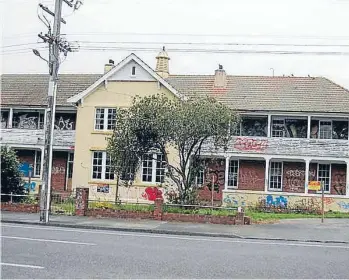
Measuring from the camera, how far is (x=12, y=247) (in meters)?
12.5

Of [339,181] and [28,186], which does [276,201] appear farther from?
[28,186]

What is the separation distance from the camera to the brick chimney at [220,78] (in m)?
33.8

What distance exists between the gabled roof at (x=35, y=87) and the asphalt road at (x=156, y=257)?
1926 centimetres

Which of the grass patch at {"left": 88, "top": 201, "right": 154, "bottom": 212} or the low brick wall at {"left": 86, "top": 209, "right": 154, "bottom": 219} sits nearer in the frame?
the low brick wall at {"left": 86, "top": 209, "right": 154, "bottom": 219}

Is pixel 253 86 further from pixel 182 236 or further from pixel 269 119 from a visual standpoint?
pixel 182 236

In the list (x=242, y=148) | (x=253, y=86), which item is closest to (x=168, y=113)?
(x=242, y=148)

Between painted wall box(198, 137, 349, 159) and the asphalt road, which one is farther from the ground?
painted wall box(198, 137, 349, 159)

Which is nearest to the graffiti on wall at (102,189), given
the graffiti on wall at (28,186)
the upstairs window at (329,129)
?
the graffiti on wall at (28,186)

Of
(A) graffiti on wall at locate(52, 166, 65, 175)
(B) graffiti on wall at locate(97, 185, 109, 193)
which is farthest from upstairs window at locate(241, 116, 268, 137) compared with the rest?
(A) graffiti on wall at locate(52, 166, 65, 175)

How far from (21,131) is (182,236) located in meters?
19.3

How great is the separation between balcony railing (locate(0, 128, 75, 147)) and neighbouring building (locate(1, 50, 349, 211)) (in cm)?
7

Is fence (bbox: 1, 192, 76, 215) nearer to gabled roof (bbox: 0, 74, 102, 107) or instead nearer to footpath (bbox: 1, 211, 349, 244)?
footpath (bbox: 1, 211, 349, 244)

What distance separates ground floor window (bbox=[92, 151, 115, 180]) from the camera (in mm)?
31578

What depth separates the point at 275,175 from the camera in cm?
3178
